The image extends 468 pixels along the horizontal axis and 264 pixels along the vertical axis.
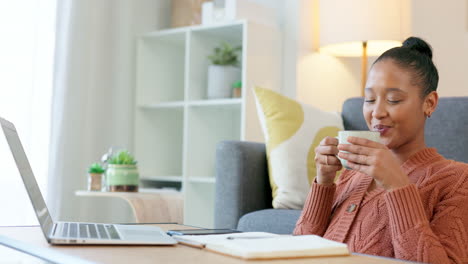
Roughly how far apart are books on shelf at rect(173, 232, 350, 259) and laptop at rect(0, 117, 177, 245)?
0.06 meters

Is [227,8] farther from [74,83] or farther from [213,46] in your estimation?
[74,83]

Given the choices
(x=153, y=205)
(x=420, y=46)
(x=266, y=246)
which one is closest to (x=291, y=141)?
(x=153, y=205)

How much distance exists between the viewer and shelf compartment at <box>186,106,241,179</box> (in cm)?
306

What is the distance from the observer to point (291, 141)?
2195mm

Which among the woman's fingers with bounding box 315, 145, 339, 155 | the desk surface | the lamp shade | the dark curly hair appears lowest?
the desk surface

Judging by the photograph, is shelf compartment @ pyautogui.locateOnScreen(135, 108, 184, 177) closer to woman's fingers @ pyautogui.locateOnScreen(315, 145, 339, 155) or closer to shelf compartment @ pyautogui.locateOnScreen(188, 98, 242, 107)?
shelf compartment @ pyautogui.locateOnScreen(188, 98, 242, 107)

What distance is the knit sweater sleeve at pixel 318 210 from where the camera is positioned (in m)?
1.30

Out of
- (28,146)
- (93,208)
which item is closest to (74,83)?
(28,146)

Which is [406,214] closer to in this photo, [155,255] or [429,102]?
[429,102]

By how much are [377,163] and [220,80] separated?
2035mm

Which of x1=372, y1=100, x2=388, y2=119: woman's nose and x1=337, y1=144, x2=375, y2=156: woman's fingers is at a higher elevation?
x1=372, y1=100, x2=388, y2=119: woman's nose

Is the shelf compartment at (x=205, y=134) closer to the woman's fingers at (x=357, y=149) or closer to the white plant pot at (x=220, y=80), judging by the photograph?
the white plant pot at (x=220, y=80)

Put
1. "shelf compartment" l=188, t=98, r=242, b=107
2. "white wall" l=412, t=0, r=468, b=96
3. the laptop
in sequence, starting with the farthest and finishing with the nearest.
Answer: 1. "white wall" l=412, t=0, r=468, b=96
2. "shelf compartment" l=188, t=98, r=242, b=107
3. the laptop

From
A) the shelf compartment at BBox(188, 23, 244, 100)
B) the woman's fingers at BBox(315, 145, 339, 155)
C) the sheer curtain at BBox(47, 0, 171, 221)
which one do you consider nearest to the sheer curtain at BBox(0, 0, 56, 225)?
the sheer curtain at BBox(47, 0, 171, 221)
